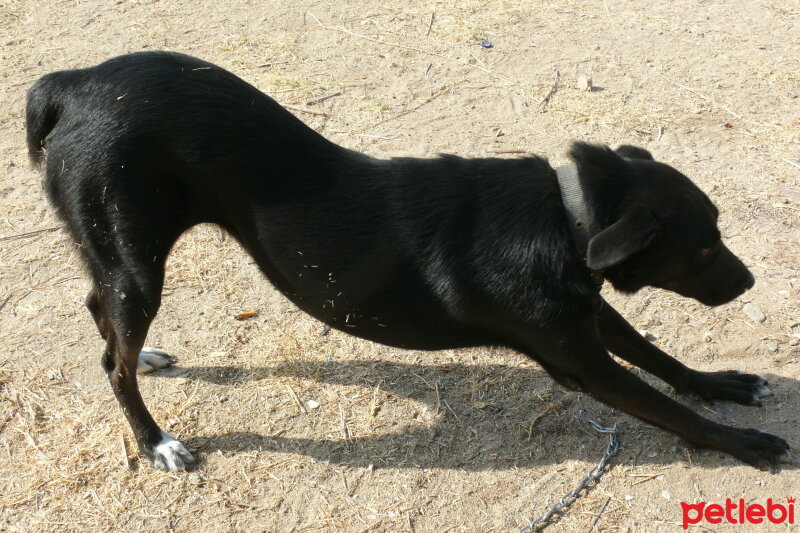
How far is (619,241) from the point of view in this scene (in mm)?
3105

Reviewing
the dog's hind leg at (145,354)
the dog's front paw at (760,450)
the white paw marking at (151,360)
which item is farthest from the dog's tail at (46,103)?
the dog's front paw at (760,450)

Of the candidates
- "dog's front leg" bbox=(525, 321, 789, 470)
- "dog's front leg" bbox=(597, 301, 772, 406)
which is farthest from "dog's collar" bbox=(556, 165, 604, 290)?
"dog's front leg" bbox=(597, 301, 772, 406)

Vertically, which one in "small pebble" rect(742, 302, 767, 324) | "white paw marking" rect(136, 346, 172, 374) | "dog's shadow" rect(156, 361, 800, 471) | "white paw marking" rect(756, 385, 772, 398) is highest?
"white paw marking" rect(136, 346, 172, 374)

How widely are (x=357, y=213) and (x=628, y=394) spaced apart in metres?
1.51

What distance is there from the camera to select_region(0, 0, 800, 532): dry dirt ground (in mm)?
3688

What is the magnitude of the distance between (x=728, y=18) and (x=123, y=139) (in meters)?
6.46

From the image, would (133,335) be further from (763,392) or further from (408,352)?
(763,392)

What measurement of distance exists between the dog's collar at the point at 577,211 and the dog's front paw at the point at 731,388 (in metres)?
1.12

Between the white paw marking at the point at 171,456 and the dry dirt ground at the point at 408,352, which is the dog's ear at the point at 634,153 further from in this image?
the white paw marking at the point at 171,456

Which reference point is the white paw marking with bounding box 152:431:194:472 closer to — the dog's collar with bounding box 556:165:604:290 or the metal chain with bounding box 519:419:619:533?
the metal chain with bounding box 519:419:619:533

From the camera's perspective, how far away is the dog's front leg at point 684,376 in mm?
3992

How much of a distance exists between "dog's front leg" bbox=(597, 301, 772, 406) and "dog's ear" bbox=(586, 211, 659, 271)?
0.91 metres

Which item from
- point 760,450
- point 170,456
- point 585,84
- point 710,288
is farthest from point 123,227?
point 585,84

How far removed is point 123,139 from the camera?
323 cm
